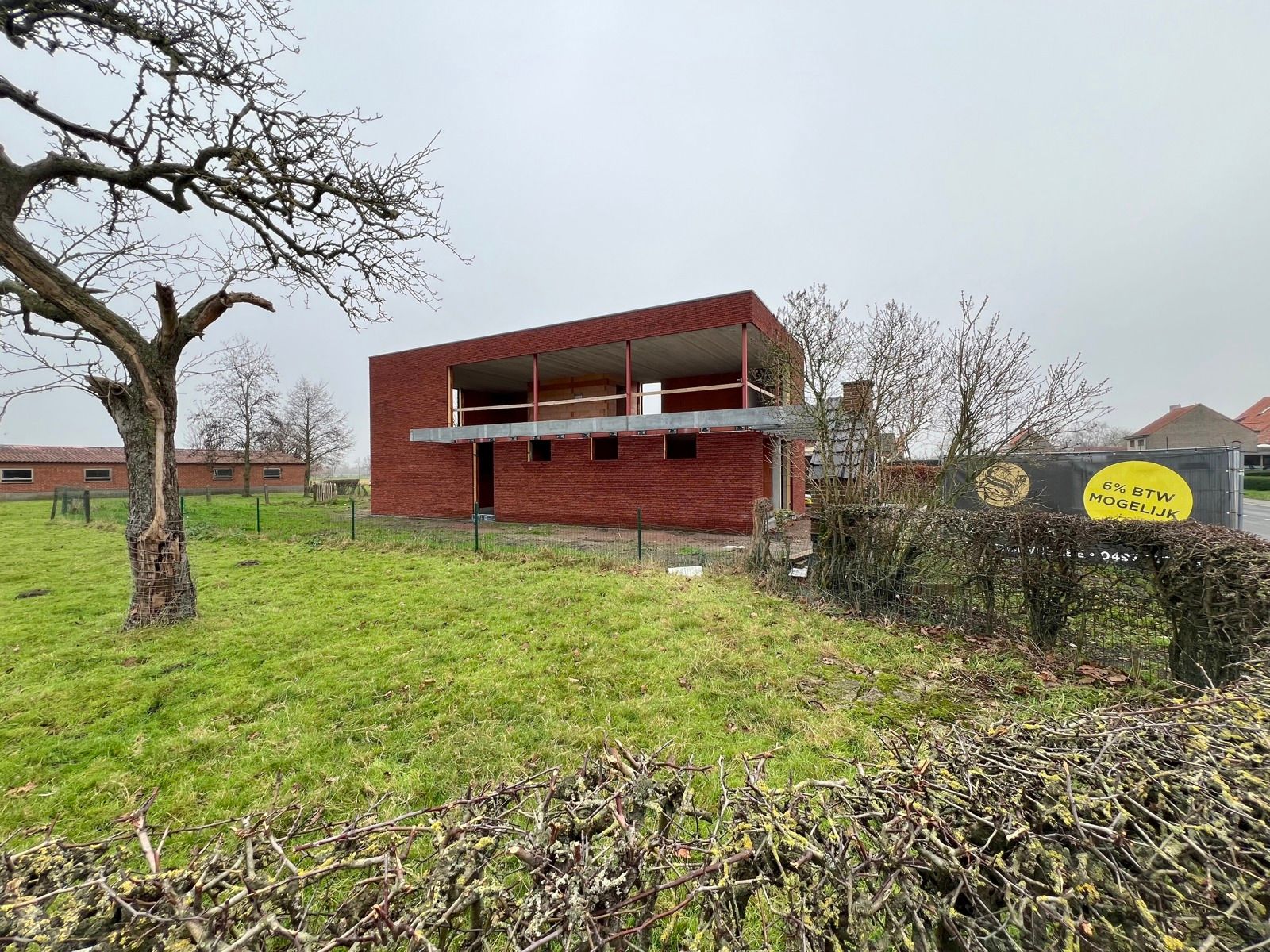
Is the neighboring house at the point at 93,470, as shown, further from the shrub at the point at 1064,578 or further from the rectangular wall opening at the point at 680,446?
the shrub at the point at 1064,578

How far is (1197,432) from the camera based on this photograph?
38781mm

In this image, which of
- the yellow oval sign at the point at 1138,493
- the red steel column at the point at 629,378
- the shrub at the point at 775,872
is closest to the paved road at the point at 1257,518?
the yellow oval sign at the point at 1138,493

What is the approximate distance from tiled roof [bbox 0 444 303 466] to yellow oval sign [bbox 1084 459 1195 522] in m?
40.9

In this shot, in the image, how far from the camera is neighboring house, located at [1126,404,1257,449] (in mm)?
37906

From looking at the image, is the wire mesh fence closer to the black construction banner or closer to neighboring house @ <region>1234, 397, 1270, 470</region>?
the black construction banner

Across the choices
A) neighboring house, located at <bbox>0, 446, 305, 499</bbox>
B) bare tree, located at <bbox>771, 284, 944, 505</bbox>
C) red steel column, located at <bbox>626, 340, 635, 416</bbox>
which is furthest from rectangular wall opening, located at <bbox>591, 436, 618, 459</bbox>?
neighboring house, located at <bbox>0, 446, 305, 499</bbox>

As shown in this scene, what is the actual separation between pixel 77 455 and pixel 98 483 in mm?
2460

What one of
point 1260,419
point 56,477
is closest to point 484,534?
point 56,477

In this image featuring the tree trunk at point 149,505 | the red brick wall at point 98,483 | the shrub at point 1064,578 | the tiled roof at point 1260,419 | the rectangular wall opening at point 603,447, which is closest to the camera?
the shrub at point 1064,578

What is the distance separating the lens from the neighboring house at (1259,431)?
112 feet

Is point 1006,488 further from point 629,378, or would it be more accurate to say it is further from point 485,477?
point 485,477

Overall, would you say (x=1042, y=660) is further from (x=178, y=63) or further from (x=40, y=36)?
(x=40, y=36)

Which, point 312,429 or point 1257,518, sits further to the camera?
point 312,429

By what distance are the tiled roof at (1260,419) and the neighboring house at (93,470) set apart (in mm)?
73724
